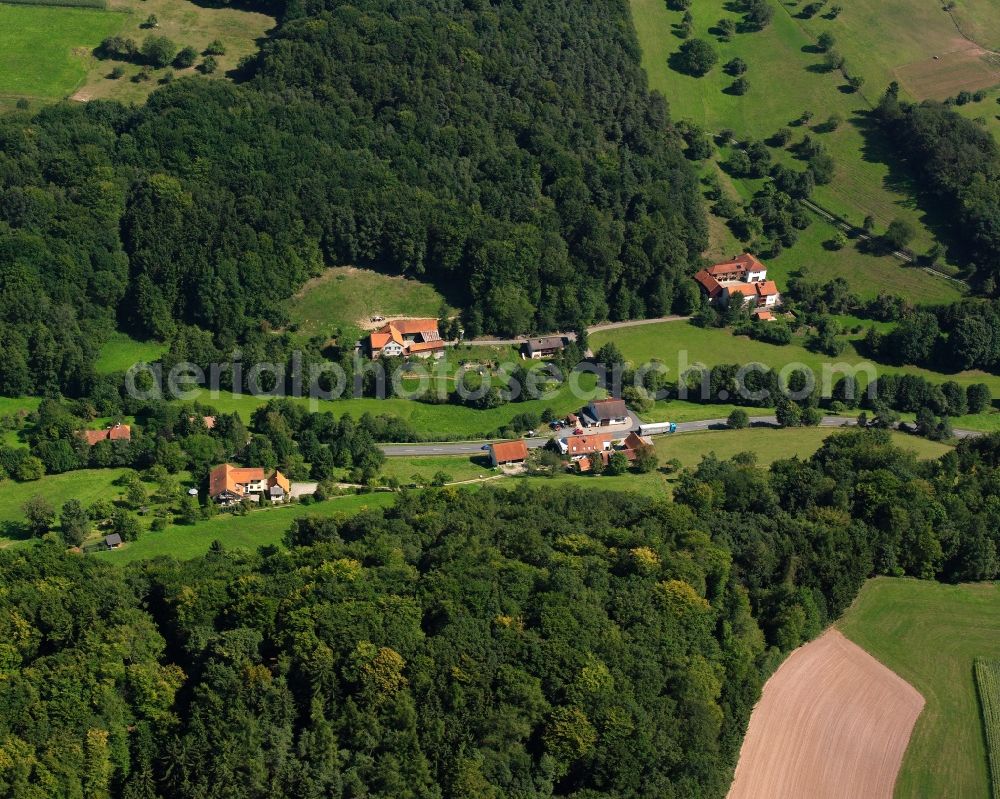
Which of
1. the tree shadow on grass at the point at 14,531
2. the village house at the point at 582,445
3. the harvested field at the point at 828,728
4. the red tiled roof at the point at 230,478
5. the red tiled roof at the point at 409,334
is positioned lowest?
the harvested field at the point at 828,728

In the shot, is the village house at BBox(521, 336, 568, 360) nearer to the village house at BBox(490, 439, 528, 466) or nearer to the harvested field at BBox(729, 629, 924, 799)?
the village house at BBox(490, 439, 528, 466)

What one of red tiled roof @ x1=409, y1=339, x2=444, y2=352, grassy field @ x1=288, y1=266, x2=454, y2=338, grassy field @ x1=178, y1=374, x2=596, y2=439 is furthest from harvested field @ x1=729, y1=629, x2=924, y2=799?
grassy field @ x1=288, y1=266, x2=454, y2=338

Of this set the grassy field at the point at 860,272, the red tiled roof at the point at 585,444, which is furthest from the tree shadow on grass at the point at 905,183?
the red tiled roof at the point at 585,444

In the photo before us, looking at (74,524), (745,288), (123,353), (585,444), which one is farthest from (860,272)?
(74,524)

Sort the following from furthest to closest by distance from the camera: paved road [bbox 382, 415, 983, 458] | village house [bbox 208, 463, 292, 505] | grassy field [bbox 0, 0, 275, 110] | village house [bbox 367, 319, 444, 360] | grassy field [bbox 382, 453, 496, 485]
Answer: grassy field [bbox 0, 0, 275, 110] → village house [bbox 367, 319, 444, 360] → paved road [bbox 382, 415, 983, 458] → grassy field [bbox 382, 453, 496, 485] → village house [bbox 208, 463, 292, 505]

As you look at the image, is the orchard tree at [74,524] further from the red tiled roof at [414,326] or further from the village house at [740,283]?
the village house at [740,283]

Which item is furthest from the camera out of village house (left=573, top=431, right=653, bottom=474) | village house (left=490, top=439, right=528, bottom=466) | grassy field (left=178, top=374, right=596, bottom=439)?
grassy field (left=178, top=374, right=596, bottom=439)
